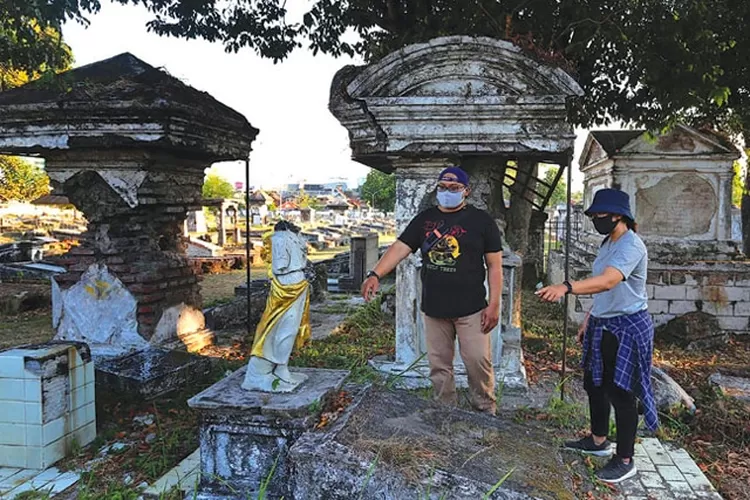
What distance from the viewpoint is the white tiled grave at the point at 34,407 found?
12.1 feet

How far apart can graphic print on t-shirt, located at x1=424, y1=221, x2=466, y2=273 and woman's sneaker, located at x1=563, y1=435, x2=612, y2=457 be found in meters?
1.37

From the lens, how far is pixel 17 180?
18.3 metres

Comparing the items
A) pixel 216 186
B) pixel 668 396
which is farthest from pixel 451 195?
pixel 216 186

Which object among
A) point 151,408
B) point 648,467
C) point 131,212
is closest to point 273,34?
point 131,212

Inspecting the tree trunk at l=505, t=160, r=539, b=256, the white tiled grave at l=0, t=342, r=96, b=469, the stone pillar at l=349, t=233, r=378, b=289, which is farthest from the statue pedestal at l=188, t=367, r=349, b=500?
the stone pillar at l=349, t=233, r=378, b=289

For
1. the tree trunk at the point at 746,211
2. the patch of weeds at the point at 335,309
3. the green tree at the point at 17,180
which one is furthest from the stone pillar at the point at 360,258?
the green tree at the point at 17,180

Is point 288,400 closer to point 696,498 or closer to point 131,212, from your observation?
point 696,498

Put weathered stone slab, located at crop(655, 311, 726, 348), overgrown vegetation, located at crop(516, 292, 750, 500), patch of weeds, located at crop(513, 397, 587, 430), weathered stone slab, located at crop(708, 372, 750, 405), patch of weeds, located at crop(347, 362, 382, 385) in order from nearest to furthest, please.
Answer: overgrown vegetation, located at crop(516, 292, 750, 500)
patch of weeds, located at crop(513, 397, 587, 430)
patch of weeds, located at crop(347, 362, 382, 385)
weathered stone slab, located at crop(708, 372, 750, 405)
weathered stone slab, located at crop(655, 311, 726, 348)

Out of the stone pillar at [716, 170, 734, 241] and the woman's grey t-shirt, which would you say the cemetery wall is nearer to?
the stone pillar at [716, 170, 734, 241]

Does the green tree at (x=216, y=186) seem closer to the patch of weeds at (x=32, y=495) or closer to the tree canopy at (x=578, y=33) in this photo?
the tree canopy at (x=578, y=33)

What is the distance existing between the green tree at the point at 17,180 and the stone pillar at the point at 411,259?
51.8ft

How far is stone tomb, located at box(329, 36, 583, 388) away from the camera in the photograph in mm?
4293

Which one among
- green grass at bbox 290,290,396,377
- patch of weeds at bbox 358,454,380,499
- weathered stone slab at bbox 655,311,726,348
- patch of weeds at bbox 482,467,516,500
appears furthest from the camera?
weathered stone slab at bbox 655,311,726,348

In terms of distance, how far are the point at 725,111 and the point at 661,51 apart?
420 centimetres
